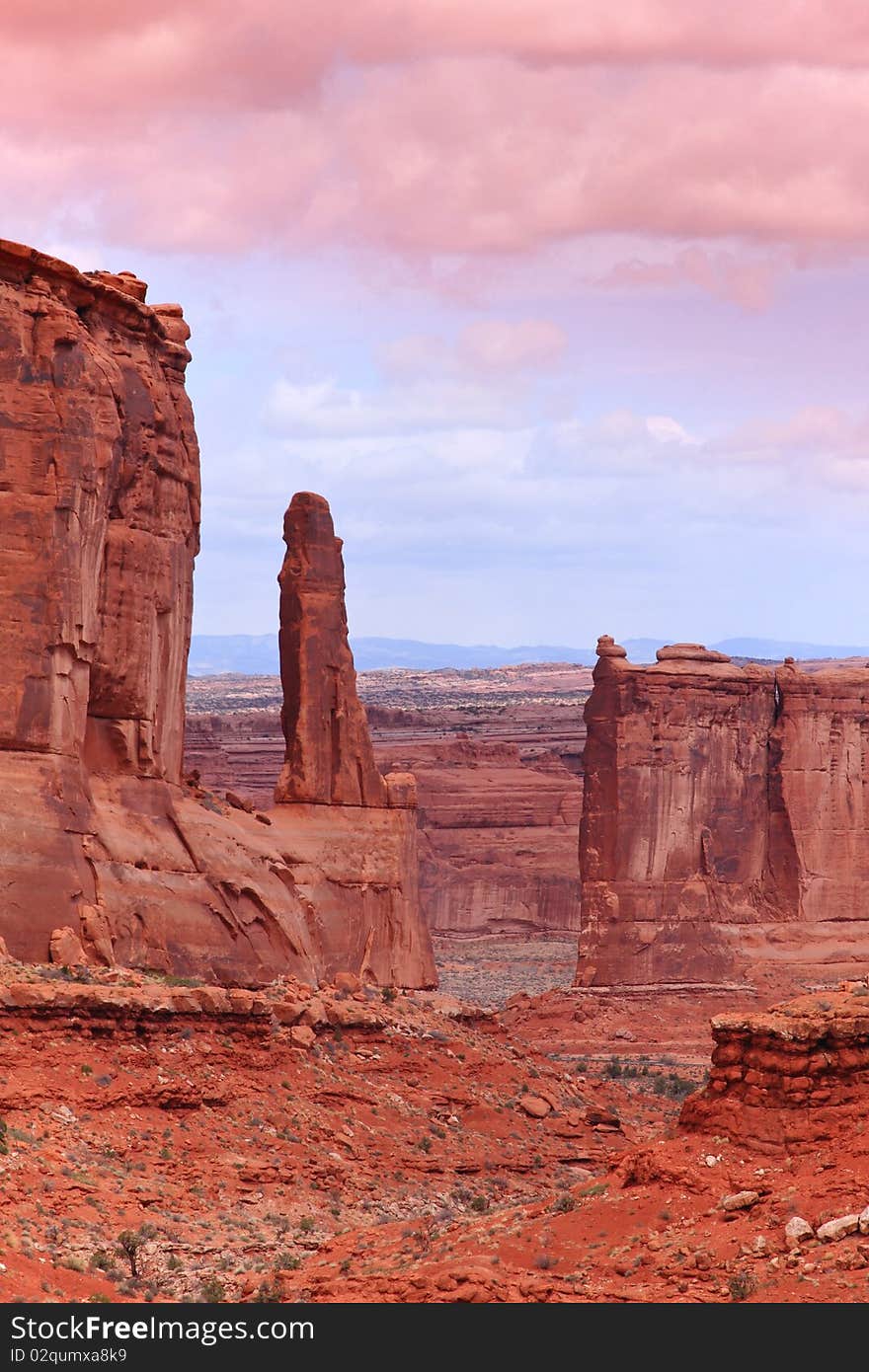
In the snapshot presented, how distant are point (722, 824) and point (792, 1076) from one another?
5498 cm

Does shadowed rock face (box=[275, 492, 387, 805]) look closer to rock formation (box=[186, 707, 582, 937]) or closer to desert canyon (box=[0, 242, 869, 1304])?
desert canyon (box=[0, 242, 869, 1304])

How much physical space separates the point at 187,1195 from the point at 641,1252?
37.8 feet

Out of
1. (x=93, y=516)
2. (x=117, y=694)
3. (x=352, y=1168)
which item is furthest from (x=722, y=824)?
(x=352, y=1168)

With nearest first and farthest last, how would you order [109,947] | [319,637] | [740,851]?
[109,947]
[319,637]
[740,851]

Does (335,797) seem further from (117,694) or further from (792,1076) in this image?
(792,1076)

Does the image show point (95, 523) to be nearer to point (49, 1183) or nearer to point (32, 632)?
point (32, 632)

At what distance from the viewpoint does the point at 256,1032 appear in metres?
36.2

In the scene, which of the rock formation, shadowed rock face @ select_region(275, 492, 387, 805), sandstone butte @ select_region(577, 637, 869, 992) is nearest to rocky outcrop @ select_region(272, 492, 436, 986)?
shadowed rock face @ select_region(275, 492, 387, 805)

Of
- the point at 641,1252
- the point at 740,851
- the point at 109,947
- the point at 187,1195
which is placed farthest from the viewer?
the point at 740,851

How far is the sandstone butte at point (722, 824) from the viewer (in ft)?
242

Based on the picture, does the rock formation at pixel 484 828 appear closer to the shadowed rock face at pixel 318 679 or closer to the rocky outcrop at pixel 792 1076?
the shadowed rock face at pixel 318 679

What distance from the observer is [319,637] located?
1934 inches

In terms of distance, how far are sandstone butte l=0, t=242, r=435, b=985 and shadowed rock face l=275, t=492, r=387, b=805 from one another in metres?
1.24
